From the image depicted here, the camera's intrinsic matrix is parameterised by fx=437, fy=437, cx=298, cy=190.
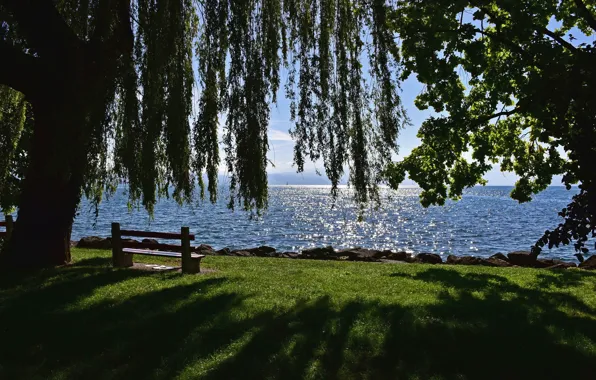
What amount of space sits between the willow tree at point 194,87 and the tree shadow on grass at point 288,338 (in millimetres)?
2204

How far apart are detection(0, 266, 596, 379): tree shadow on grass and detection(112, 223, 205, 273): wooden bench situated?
246cm

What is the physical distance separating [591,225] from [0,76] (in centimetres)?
1032

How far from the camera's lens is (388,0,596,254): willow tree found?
16.1ft

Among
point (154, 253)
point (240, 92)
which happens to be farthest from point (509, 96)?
point (154, 253)

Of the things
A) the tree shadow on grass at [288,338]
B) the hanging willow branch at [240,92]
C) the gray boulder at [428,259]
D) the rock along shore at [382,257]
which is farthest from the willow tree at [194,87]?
the gray boulder at [428,259]

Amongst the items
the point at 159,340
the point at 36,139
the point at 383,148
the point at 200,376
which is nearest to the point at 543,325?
the point at 383,148

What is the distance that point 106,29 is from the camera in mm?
Result: 8195

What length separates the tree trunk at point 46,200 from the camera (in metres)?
8.45

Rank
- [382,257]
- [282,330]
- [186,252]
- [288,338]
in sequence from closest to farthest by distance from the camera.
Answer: [288,338], [282,330], [186,252], [382,257]

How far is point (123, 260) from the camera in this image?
10914mm

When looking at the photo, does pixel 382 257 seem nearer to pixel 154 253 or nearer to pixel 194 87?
pixel 154 253

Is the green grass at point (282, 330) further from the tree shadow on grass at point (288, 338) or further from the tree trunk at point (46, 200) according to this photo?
the tree trunk at point (46, 200)

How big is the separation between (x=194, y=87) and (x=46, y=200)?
4441 millimetres

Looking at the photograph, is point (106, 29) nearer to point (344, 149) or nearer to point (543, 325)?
point (344, 149)
